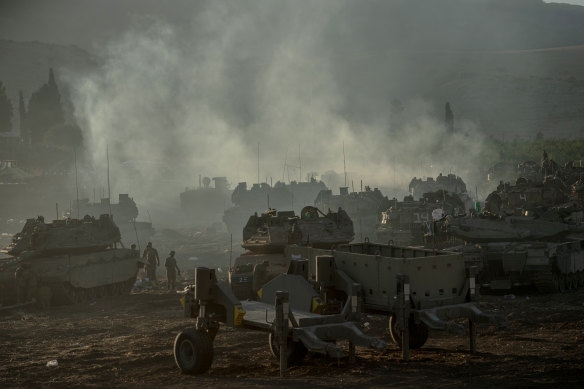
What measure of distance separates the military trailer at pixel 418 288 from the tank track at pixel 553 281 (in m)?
8.74

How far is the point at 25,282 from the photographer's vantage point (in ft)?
76.0

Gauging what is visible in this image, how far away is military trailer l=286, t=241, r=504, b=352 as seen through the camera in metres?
11.9

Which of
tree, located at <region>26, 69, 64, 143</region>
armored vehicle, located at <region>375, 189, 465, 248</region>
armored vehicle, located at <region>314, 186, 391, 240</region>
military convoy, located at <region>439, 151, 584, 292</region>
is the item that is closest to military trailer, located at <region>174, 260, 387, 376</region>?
military convoy, located at <region>439, 151, 584, 292</region>

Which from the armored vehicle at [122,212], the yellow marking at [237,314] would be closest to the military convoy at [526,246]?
the yellow marking at [237,314]

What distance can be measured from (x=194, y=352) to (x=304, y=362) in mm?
1736

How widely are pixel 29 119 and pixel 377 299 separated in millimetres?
116147

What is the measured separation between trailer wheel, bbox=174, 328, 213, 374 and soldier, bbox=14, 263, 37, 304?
1239 centimetres

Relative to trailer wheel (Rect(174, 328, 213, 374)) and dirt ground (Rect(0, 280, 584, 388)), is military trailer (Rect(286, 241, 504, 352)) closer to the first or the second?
dirt ground (Rect(0, 280, 584, 388))

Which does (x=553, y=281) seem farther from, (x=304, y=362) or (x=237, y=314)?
(x=237, y=314)

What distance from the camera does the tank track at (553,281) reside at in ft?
67.4

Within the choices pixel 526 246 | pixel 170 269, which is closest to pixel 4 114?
pixel 170 269

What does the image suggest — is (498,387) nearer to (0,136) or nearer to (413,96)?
(0,136)

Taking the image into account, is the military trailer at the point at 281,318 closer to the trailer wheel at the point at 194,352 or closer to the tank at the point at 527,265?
the trailer wheel at the point at 194,352

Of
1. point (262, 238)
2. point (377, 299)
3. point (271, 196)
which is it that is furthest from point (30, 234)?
point (271, 196)
